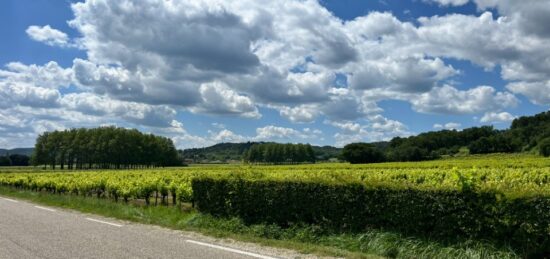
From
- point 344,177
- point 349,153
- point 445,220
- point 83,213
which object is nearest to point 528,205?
point 445,220

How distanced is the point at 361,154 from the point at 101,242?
9135cm

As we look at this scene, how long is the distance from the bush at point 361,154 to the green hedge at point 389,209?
283ft

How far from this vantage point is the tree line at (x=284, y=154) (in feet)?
536

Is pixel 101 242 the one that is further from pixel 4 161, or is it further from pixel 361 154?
pixel 4 161

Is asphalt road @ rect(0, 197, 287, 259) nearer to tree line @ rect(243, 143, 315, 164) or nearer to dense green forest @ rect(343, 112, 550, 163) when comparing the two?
dense green forest @ rect(343, 112, 550, 163)

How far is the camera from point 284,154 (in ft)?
538

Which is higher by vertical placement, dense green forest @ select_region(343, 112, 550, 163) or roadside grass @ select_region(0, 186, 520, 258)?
dense green forest @ select_region(343, 112, 550, 163)

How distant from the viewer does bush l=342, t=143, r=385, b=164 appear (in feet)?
323

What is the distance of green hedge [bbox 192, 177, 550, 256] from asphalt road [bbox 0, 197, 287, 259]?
7.11 ft

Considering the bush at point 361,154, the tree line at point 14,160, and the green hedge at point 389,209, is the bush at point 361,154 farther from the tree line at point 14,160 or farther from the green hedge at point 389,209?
the tree line at point 14,160

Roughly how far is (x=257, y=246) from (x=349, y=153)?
92.7 meters

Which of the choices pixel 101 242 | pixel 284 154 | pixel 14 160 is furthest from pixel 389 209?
pixel 14 160

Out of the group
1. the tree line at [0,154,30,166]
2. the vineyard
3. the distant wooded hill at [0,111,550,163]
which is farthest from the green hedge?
the tree line at [0,154,30,166]

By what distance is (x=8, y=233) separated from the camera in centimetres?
1161
